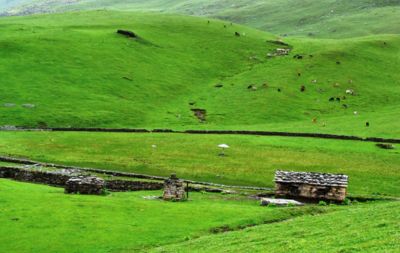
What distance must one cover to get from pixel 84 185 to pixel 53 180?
9.83 meters

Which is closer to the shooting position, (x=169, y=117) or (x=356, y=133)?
(x=356, y=133)

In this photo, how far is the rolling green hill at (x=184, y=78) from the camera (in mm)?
99625

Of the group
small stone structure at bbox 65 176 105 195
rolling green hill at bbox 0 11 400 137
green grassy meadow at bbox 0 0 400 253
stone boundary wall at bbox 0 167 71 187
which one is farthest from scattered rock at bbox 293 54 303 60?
small stone structure at bbox 65 176 105 195

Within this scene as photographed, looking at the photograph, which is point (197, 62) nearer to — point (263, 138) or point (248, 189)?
point (263, 138)

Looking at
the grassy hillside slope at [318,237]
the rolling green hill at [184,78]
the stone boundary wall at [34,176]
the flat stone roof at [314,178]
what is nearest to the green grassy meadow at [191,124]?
the grassy hillside slope at [318,237]

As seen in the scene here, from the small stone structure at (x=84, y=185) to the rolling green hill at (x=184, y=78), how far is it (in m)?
46.5

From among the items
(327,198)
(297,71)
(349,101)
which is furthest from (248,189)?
(297,71)

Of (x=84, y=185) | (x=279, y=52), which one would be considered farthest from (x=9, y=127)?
(x=279, y=52)

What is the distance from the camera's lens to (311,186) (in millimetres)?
53125

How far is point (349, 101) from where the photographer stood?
120 meters

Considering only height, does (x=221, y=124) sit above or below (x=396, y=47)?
below

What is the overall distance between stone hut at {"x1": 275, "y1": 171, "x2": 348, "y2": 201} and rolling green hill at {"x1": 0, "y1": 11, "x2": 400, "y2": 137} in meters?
41.0

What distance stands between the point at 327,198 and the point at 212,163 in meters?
19.5

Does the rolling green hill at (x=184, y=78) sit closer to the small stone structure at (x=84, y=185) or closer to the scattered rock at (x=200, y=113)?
the scattered rock at (x=200, y=113)
